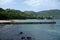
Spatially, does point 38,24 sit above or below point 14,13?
below

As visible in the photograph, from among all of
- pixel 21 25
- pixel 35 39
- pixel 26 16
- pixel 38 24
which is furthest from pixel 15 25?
pixel 35 39

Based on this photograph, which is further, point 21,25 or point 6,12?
point 21,25

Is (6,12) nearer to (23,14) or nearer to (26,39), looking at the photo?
(23,14)

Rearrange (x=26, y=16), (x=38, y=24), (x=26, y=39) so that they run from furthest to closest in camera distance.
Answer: (x=38, y=24)
(x=26, y=16)
(x=26, y=39)

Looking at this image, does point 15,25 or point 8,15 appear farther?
point 15,25

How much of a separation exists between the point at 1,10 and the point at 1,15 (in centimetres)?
28

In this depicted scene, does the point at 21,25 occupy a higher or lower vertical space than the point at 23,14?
lower

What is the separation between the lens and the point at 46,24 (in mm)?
13234

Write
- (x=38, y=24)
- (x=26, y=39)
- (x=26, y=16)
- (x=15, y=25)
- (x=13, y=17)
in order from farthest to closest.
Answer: (x=38, y=24)
(x=15, y=25)
(x=26, y=16)
(x=13, y=17)
(x=26, y=39)

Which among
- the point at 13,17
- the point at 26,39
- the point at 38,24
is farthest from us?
the point at 38,24

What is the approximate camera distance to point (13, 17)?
7871 millimetres

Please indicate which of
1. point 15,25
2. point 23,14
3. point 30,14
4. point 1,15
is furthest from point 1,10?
point 15,25

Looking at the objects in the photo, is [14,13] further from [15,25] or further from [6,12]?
[15,25]

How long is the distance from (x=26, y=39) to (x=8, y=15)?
2.46 m
